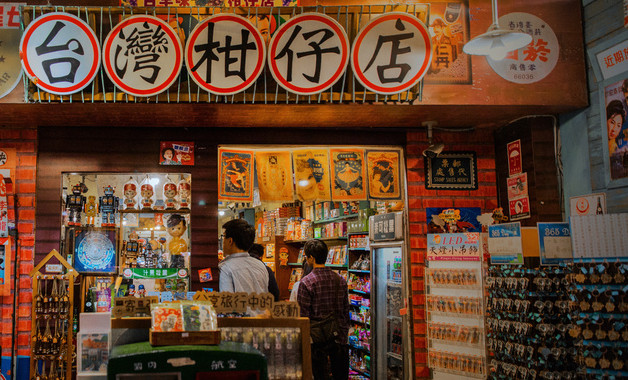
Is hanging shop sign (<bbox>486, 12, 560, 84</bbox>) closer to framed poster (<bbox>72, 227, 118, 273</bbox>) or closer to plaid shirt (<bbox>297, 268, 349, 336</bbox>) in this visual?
plaid shirt (<bbox>297, 268, 349, 336</bbox>)

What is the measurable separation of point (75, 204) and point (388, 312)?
4.27 m

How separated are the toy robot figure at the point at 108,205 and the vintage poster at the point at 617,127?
5.75 m

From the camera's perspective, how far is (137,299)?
3.27 metres

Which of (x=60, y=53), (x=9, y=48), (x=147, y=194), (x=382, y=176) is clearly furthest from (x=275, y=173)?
(x=9, y=48)

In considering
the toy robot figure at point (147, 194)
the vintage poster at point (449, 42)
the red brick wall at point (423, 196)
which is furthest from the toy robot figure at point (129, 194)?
the vintage poster at point (449, 42)

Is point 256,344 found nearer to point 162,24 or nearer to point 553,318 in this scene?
point 553,318

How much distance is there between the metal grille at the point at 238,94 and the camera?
5105 mm

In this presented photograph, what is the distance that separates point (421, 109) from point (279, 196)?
2.25m

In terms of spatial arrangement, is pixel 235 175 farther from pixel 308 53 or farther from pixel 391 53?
pixel 391 53

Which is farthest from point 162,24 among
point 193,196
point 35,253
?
point 35,253

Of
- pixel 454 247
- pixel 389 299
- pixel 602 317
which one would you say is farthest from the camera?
pixel 389 299

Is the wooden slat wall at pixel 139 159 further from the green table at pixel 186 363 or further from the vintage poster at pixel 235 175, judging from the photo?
the green table at pixel 186 363

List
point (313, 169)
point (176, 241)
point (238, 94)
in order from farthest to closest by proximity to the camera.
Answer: point (313, 169) < point (176, 241) < point (238, 94)

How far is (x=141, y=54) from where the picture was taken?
500 cm
